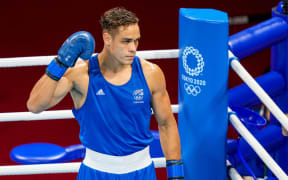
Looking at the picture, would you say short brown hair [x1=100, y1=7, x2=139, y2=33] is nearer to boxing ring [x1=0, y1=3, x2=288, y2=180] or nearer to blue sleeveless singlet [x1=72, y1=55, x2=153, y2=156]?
blue sleeveless singlet [x1=72, y1=55, x2=153, y2=156]

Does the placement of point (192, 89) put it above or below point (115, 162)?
above

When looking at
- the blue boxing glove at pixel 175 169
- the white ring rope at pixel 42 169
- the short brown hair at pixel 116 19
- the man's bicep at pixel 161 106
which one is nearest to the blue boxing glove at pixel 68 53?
the short brown hair at pixel 116 19

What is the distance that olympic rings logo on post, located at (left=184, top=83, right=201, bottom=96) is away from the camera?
8.22 feet

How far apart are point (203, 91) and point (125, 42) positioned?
558 mm

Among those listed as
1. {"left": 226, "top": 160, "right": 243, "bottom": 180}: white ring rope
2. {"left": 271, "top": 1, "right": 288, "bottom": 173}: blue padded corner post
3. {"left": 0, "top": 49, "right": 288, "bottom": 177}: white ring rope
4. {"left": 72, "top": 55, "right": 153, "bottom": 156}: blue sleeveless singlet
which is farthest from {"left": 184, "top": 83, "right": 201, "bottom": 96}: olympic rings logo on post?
{"left": 271, "top": 1, "right": 288, "bottom": 173}: blue padded corner post

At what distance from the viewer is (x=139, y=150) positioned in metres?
2.30

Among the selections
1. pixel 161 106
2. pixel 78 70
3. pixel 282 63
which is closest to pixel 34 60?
pixel 78 70

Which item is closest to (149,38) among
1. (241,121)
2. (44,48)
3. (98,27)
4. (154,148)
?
(98,27)

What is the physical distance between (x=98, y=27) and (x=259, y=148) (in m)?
3.70

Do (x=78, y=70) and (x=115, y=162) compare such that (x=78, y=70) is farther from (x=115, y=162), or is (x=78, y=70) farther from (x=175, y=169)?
(x=175, y=169)

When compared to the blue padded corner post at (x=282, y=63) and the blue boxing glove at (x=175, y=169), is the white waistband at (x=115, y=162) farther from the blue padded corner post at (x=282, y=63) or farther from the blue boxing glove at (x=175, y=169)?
the blue padded corner post at (x=282, y=63)

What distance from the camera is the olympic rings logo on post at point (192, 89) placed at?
2506 millimetres

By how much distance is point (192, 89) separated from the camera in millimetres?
2521

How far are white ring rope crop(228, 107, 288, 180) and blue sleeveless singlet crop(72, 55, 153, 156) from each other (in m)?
0.52
